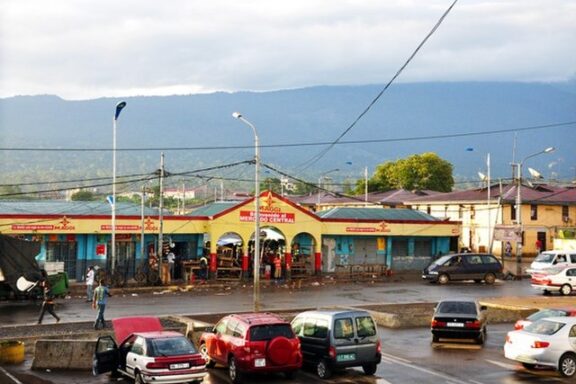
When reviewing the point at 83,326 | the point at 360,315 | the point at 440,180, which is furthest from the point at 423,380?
the point at 440,180

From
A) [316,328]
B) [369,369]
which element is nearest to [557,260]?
[369,369]

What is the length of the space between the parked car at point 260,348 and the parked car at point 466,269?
1140 inches

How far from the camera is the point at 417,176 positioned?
374ft

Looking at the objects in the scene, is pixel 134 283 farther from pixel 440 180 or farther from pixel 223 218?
pixel 440 180

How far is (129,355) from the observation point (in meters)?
18.2

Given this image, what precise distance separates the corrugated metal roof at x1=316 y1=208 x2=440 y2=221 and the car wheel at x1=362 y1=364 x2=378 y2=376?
3243cm

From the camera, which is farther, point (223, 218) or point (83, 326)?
point (223, 218)

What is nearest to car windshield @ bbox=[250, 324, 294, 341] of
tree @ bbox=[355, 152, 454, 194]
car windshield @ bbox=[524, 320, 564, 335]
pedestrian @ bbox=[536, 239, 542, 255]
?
car windshield @ bbox=[524, 320, 564, 335]

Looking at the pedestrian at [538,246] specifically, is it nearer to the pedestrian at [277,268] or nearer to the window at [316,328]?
the pedestrian at [277,268]

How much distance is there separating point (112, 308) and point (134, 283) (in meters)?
10.2

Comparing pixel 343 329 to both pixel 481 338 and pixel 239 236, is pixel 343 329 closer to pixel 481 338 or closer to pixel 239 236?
pixel 481 338

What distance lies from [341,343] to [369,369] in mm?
1176

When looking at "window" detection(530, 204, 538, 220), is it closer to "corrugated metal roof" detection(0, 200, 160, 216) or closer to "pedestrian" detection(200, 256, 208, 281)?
"pedestrian" detection(200, 256, 208, 281)

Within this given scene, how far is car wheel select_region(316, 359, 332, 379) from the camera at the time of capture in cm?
1873
